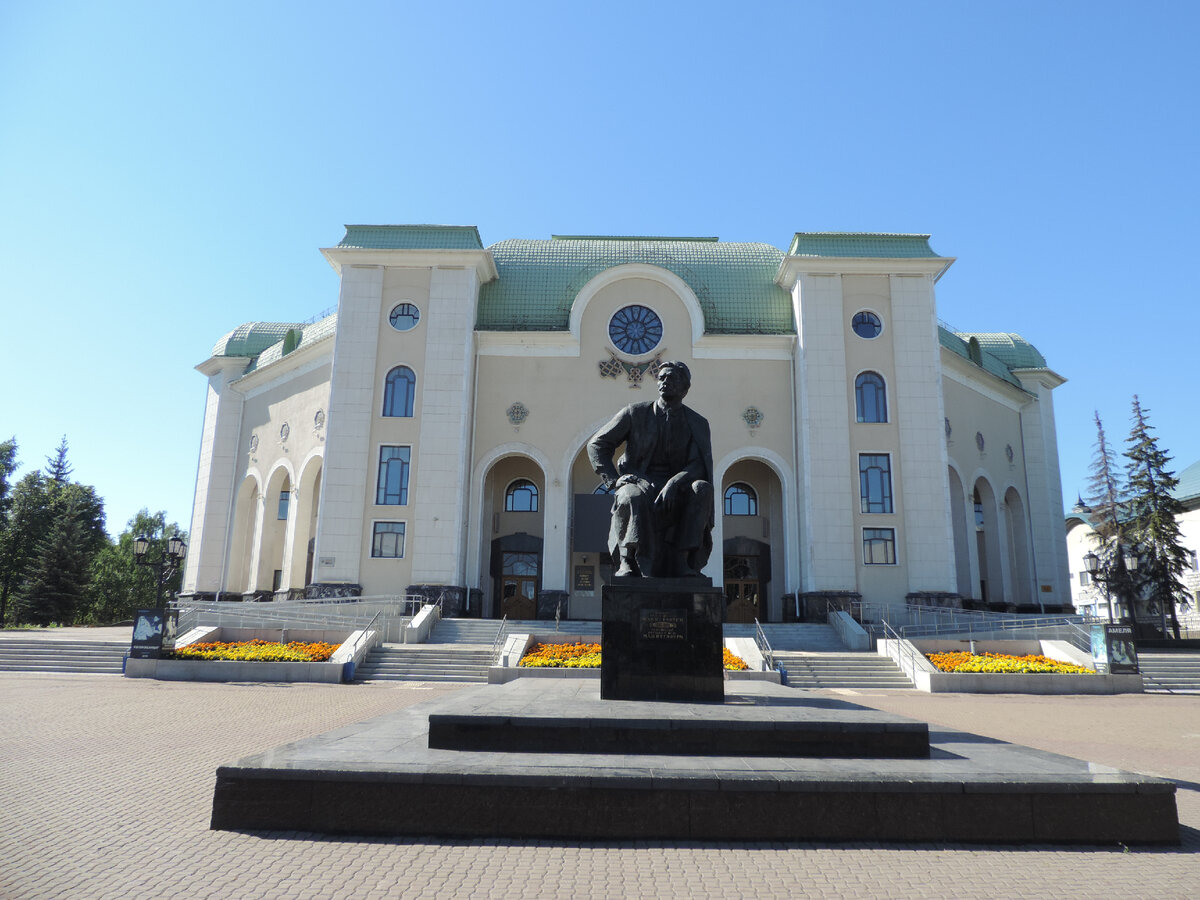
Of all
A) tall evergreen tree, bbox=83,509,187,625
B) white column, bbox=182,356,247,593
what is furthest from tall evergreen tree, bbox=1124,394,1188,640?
tall evergreen tree, bbox=83,509,187,625

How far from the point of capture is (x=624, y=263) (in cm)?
2936

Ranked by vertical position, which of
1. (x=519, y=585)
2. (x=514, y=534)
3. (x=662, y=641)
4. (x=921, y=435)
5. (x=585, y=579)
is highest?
(x=921, y=435)

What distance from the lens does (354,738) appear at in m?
6.43

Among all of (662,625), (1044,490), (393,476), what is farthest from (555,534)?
(1044,490)

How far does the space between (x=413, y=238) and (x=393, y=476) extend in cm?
866

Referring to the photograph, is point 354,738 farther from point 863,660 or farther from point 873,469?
point 873,469

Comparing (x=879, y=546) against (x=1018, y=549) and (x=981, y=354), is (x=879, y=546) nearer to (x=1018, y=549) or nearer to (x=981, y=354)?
(x=1018, y=549)

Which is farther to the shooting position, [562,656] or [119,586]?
[119,586]

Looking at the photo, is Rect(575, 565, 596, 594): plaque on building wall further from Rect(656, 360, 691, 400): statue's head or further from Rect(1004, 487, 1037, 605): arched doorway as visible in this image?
Rect(656, 360, 691, 400): statue's head

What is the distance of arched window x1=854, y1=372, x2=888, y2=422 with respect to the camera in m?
28.0

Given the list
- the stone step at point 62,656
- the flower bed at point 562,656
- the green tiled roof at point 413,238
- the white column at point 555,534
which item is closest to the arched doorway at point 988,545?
the white column at point 555,534

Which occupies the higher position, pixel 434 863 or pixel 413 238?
pixel 413 238

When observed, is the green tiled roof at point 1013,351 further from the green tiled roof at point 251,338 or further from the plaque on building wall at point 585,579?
the green tiled roof at point 251,338

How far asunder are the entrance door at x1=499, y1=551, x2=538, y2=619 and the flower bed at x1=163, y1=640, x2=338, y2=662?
10417 mm
